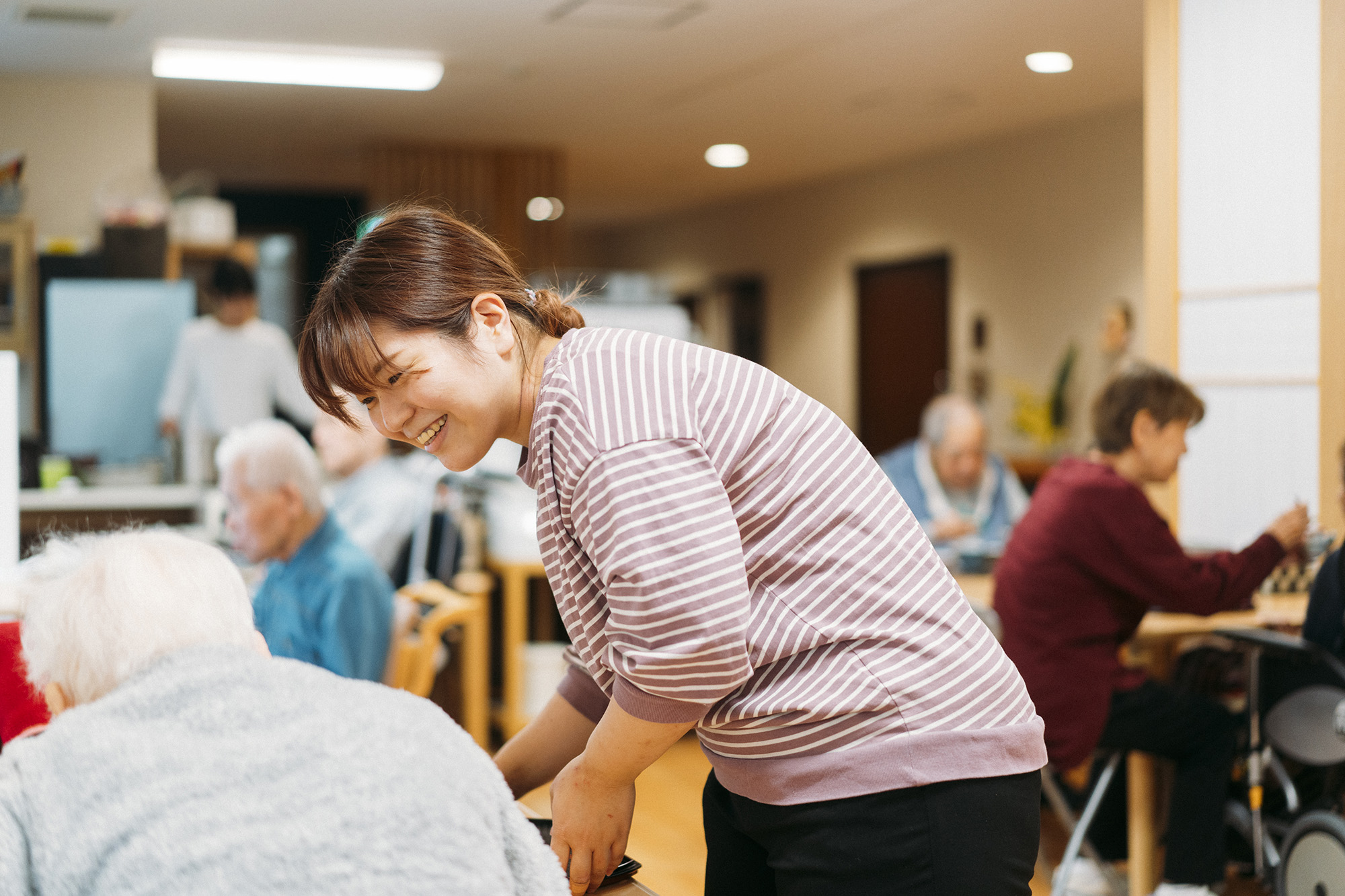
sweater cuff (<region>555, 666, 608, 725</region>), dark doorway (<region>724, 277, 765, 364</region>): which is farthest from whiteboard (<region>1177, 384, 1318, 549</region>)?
dark doorway (<region>724, 277, 765, 364</region>)

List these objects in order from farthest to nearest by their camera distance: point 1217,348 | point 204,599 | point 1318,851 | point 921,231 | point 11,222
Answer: point 921,231
point 11,222
point 1217,348
point 1318,851
point 204,599

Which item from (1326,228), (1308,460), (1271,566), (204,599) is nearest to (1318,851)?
(1271,566)

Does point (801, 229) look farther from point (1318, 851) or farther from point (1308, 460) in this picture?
point (1318, 851)

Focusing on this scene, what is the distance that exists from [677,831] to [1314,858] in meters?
1.22

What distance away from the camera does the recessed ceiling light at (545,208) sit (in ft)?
25.6

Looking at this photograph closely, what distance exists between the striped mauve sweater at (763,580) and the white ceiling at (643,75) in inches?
147

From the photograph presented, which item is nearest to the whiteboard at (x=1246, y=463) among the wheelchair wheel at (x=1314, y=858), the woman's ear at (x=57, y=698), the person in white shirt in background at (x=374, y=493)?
the wheelchair wheel at (x=1314, y=858)

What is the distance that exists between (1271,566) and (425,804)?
203cm

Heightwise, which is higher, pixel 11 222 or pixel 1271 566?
pixel 11 222

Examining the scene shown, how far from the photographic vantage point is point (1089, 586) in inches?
102

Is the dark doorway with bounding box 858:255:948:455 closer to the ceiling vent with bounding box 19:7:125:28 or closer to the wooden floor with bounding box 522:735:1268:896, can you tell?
the wooden floor with bounding box 522:735:1268:896

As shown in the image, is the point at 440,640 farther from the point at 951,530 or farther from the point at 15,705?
the point at 15,705

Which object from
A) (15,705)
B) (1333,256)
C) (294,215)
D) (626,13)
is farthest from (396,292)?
(294,215)

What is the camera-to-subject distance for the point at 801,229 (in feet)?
31.2
